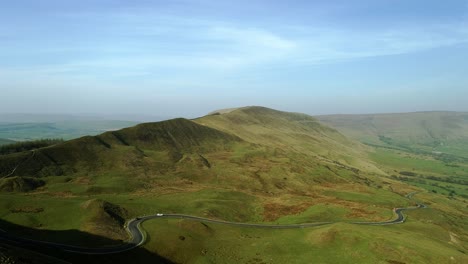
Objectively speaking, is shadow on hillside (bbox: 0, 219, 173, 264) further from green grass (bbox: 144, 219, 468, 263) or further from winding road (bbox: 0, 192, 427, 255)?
green grass (bbox: 144, 219, 468, 263)

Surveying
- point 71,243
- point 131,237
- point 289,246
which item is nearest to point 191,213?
point 131,237

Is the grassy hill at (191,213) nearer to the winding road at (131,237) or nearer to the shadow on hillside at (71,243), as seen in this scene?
the shadow on hillside at (71,243)

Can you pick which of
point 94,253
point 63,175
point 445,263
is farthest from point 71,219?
point 445,263

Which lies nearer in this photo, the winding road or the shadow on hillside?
the shadow on hillside

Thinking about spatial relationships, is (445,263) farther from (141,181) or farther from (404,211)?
(141,181)

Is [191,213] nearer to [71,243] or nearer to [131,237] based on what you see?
[131,237]

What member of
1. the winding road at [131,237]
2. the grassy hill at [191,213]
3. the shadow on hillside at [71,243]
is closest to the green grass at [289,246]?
the grassy hill at [191,213]

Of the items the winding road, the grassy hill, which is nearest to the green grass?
the grassy hill

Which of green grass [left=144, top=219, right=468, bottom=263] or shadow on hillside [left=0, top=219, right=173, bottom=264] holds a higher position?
shadow on hillside [left=0, top=219, right=173, bottom=264]

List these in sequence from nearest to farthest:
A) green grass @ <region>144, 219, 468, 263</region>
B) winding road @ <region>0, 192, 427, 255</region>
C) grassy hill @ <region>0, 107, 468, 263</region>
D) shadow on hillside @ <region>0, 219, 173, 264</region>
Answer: shadow on hillside @ <region>0, 219, 173, 264</region>, winding road @ <region>0, 192, 427, 255</region>, green grass @ <region>144, 219, 468, 263</region>, grassy hill @ <region>0, 107, 468, 263</region>
